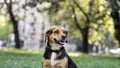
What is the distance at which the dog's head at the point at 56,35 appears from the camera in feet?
33.2

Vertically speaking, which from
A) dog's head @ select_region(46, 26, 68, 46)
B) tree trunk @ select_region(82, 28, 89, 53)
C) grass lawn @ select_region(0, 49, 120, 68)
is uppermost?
dog's head @ select_region(46, 26, 68, 46)

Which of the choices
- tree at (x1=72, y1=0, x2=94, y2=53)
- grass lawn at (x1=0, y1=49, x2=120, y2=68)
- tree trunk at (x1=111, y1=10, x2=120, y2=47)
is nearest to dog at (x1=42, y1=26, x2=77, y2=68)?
grass lawn at (x1=0, y1=49, x2=120, y2=68)

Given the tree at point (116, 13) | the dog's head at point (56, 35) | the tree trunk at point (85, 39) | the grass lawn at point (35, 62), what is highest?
the dog's head at point (56, 35)

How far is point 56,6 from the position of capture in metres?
37.6

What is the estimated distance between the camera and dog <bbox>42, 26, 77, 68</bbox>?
10.1 metres

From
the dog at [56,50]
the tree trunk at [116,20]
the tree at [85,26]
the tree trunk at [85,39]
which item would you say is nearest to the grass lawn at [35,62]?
the dog at [56,50]

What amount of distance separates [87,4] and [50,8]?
4.54m

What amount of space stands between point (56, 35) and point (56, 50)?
1.25 ft

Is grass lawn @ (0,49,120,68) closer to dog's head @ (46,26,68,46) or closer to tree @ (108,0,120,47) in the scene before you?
tree @ (108,0,120,47)

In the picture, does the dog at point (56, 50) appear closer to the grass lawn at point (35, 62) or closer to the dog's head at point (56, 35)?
the dog's head at point (56, 35)

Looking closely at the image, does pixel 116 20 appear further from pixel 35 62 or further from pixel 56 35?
pixel 56 35

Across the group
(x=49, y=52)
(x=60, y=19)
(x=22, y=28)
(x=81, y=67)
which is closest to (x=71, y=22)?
(x=60, y=19)

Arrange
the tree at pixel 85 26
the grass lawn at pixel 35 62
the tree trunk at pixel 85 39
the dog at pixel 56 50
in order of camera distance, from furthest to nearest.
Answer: the tree trunk at pixel 85 39 → the tree at pixel 85 26 → the grass lawn at pixel 35 62 → the dog at pixel 56 50

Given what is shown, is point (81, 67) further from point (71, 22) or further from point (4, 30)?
point (4, 30)
